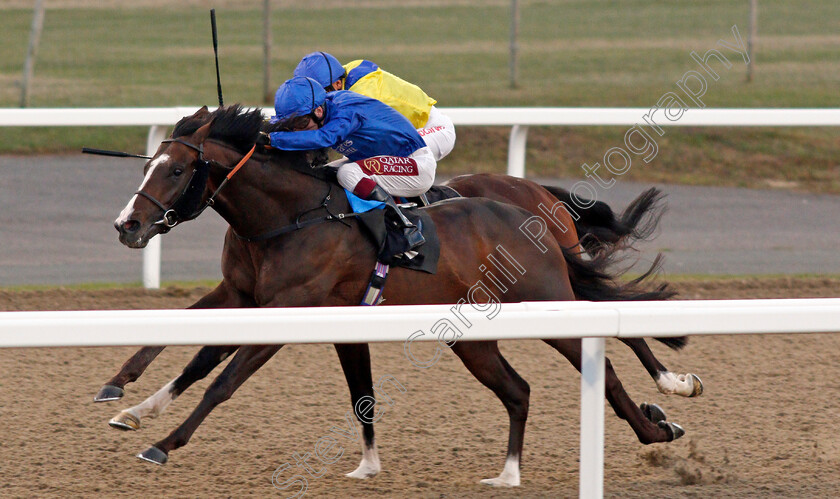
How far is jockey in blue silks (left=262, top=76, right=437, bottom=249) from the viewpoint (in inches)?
167

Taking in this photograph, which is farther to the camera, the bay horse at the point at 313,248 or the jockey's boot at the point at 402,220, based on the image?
the jockey's boot at the point at 402,220

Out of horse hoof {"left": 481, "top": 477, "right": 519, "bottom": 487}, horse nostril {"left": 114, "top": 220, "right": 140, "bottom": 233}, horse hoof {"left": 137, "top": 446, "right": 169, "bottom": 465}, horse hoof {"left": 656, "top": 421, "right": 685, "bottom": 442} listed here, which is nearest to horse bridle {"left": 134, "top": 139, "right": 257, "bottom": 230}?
horse nostril {"left": 114, "top": 220, "right": 140, "bottom": 233}

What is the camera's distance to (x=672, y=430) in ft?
14.2

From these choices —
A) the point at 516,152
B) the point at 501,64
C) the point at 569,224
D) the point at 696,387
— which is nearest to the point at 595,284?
the point at 569,224

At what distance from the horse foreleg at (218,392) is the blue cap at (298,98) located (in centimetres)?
94

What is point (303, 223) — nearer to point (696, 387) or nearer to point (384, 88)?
point (384, 88)

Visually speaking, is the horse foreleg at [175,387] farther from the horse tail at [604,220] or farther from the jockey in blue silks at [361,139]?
the horse tail at [604,220]

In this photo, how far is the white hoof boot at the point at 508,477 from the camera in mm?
4078

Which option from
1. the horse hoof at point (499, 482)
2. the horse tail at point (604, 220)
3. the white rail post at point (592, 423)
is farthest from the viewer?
the horse tail at point (604, 220)

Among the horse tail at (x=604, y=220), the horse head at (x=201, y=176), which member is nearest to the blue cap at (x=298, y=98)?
the horse head at (x=201, y=176)

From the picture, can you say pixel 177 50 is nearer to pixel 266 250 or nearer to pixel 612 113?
pixel 612 113

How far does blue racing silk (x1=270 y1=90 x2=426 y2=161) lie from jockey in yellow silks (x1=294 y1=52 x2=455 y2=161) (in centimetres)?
24

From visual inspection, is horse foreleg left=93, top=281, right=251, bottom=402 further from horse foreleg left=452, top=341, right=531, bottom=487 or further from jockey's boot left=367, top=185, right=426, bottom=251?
horse foreleg left=452, top=341, right=531, bottom=487

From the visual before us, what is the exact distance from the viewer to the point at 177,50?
1467 centimetres
